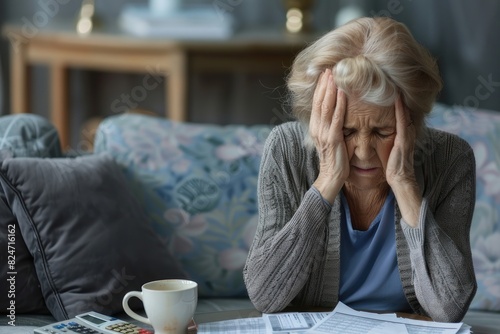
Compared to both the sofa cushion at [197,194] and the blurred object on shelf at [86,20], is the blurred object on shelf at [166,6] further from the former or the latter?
the sofa cushion at [197,194]

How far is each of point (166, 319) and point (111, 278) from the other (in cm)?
48

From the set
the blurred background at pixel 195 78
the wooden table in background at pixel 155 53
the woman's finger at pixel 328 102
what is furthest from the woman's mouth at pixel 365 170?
the blurred background at pixel 195 78

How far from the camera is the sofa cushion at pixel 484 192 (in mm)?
1929

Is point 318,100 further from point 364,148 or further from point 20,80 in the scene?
point 20,80

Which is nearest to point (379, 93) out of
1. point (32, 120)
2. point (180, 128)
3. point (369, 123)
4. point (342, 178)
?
point (369, 123)

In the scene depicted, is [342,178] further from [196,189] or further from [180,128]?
[180,128]

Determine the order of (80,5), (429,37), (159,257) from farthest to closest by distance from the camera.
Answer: (80,5) < (429,37) < (159,257)

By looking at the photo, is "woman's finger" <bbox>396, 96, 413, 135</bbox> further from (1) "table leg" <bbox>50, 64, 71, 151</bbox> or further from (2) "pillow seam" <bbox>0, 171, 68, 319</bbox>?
(1) "table leg" <bbox>50, 64, 71, 151</bbox>

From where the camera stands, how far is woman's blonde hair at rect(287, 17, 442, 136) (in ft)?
4.90

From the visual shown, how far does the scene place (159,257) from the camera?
1787mm

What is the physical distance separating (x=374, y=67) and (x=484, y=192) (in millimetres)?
687

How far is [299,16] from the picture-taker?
3.39 metres

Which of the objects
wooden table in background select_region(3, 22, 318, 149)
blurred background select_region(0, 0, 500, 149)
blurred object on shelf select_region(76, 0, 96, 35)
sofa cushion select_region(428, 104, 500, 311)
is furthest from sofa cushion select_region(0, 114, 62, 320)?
blurred background select_region(0, 0, 500, 149)

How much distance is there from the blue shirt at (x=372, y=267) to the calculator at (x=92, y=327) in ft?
1.51
